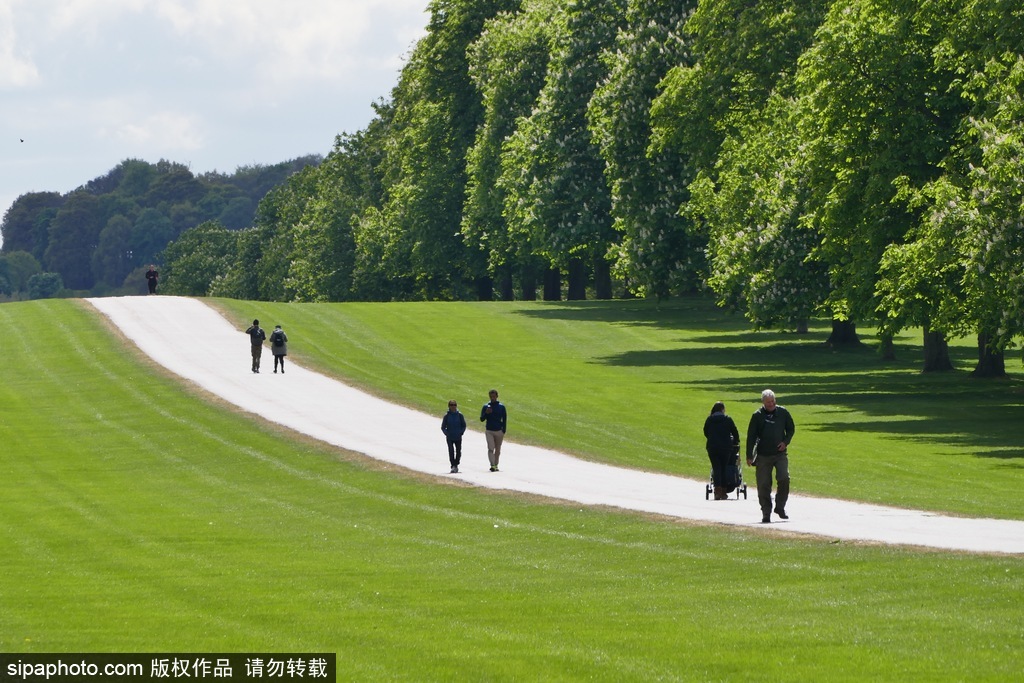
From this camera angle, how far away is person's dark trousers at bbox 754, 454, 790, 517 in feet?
83.9

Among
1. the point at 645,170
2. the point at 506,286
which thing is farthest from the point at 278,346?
the point at 506,286

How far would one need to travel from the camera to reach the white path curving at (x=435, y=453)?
24.9 meters

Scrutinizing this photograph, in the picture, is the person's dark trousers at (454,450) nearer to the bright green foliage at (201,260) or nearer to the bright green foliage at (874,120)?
the bright green foliage at (874,120)

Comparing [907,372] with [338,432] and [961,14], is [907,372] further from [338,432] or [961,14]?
[338,432]

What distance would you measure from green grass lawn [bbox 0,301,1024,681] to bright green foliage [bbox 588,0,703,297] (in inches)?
1373

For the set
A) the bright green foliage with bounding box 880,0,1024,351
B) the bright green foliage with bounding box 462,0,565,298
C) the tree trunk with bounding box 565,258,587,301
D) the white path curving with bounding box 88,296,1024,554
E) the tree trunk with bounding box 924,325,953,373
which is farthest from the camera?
the tree trunk with bounding box 565,258,587,301

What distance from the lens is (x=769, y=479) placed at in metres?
25.8

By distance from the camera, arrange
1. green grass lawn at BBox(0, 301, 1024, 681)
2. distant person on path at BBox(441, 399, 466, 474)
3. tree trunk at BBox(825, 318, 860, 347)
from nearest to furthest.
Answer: green grass lawn at BBox(0, 301, 1024, 681) → distant person on path at BBox(441, 399, 466, 474) → tree trunk at BBox(825, 318, 860, 347)

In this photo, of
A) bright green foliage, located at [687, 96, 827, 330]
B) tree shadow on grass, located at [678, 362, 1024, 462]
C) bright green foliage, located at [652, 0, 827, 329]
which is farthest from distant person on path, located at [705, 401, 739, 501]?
bright green foliage, located at [652, 0, 827, 329]

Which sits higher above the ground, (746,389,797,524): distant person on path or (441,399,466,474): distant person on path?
(746,389,797,524): distant person on path

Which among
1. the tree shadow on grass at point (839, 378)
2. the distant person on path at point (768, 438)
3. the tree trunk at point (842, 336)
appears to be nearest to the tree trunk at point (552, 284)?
the tree shadow on grass at point (839, 378)

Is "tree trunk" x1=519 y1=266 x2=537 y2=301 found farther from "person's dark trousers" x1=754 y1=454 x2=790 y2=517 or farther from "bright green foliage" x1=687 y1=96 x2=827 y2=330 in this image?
"person's dark trousers" x1=754 y1=454 x2=790 y2=517

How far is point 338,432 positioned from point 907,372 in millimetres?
26860

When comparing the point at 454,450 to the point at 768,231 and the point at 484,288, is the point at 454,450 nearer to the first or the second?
the point at 768,231
